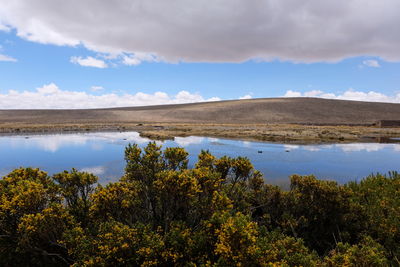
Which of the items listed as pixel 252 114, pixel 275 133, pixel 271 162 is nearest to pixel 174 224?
pixel 271 162

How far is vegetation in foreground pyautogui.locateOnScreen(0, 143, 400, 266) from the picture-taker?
23.7ft

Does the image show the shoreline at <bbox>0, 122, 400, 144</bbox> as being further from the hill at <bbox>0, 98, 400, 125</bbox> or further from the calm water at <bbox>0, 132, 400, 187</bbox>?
the hill at <bbox>0, 98, 400, 125</bbox>

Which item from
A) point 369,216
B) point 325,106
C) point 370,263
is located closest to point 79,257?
point 370,263

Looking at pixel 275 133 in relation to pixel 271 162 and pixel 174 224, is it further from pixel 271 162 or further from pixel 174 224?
pixel 174 224

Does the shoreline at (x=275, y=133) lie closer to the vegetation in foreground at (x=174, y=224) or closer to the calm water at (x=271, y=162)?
the calm water at (x=271, y=162)

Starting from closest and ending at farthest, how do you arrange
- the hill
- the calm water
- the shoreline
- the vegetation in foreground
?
the vegetation in foreground, the calm water, the shoreline, the hill

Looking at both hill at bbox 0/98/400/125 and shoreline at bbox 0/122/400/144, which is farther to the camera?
hill at bbox 0/98/400/125

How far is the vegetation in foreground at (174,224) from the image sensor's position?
284 inches

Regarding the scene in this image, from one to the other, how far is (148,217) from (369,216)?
10.4 meters

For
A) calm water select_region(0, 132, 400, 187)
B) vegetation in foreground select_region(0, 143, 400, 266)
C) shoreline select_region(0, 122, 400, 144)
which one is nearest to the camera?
vegetation in foreground select_region(0, 143, 400, 266)

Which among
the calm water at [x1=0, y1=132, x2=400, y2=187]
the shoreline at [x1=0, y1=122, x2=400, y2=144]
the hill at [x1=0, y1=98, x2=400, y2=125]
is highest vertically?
the hill at [x1=0, y1=98, x2=400, y2=125]

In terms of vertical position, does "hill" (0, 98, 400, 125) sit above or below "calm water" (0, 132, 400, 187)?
above

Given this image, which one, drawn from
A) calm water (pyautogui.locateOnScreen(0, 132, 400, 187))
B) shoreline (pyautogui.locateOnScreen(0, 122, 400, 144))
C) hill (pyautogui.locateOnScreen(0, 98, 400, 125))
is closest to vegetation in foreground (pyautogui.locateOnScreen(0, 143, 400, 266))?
calm water (pyautogui.locateOnScreen(0, 132, 400, 187))

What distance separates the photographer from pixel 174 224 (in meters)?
8.37
